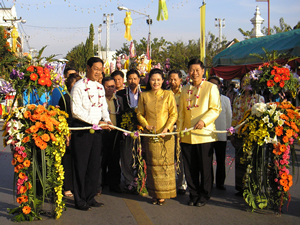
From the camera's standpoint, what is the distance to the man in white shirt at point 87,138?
4.82 meters

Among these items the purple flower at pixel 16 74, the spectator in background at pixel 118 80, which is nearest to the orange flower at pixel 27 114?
the purple flower at pixel 16 74

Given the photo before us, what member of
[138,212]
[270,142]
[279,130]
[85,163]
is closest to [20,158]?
[85,163]

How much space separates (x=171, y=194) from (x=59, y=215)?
5.32ft

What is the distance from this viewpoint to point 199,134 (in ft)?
16.3

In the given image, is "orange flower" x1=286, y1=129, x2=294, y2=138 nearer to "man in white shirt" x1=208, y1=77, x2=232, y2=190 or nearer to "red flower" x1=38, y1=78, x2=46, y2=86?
"man in white shirt" x1=208, y1=77, x2=232, y2=190

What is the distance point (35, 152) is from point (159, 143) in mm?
1740

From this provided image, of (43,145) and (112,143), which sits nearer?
(43,145)

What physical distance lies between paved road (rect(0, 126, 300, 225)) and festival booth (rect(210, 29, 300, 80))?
6966 mm

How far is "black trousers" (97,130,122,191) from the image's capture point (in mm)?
5891

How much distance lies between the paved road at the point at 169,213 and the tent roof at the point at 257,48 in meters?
6.89

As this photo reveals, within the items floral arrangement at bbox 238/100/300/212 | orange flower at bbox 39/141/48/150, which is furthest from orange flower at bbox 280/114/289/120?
orange flower at bbox 39/141/48/150

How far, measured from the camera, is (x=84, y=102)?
15.9 ft

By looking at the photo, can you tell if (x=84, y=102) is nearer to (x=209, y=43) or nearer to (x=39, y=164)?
(x=39, y=164)

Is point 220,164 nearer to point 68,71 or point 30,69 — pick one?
point 30,69
